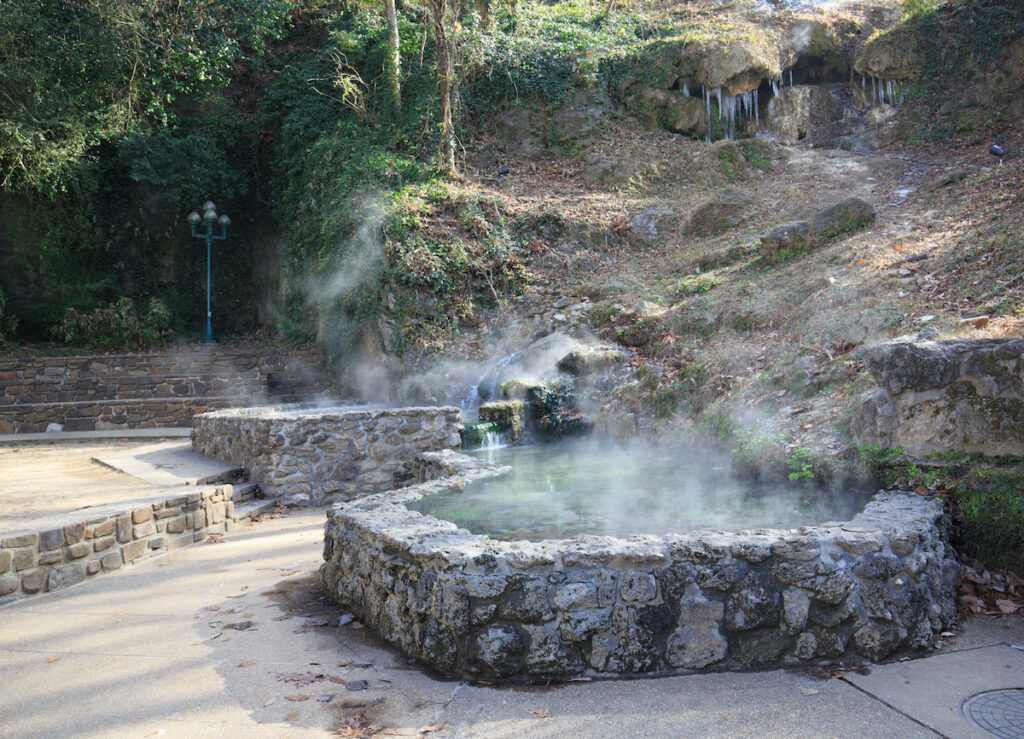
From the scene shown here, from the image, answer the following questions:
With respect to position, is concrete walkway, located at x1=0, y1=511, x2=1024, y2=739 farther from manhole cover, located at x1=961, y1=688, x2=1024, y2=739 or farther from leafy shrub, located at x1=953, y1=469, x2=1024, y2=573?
leafy shrub, located at x1=953, y1=469, x2=1024, y2=573

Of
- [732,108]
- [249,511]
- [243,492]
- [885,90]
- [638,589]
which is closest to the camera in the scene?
→ [638,589]

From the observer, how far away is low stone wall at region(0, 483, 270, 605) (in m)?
4.29

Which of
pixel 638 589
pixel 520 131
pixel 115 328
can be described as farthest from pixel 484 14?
pixel 638 589

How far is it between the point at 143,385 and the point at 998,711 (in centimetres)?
1337

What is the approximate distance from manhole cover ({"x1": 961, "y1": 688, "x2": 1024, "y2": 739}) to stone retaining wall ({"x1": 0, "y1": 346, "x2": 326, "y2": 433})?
11356mm

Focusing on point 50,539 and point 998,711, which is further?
point 50,539

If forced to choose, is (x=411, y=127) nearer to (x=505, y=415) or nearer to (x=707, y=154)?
(x=707, y=154)

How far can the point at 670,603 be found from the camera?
307cm

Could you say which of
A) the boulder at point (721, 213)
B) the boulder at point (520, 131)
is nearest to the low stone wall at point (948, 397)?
the boulder at point (721, 213)

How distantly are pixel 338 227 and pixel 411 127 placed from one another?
3.07 metres

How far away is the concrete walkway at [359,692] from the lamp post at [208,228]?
12127 millimetres

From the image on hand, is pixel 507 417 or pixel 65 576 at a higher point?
pixel 507 417

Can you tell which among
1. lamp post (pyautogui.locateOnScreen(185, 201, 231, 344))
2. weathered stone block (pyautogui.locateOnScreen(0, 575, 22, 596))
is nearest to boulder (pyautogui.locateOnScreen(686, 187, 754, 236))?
lamp post (pyautogui.locateOnScreen(185, 201, 231, 344))

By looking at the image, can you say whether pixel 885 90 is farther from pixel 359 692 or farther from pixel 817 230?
pixel 359 692
